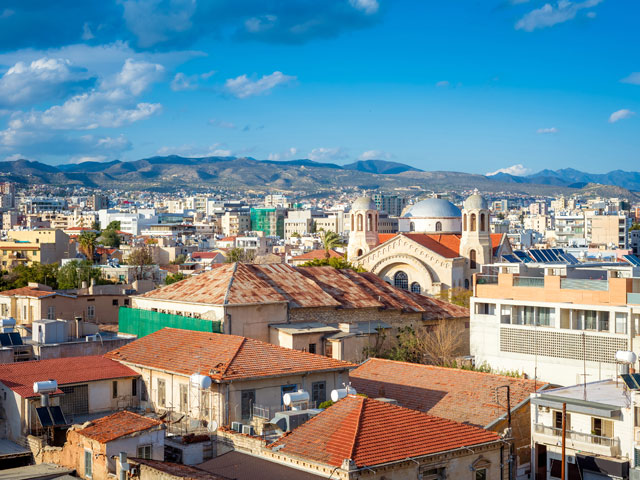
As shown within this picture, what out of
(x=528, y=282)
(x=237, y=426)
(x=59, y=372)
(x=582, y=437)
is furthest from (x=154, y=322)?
(x=582, y=437)

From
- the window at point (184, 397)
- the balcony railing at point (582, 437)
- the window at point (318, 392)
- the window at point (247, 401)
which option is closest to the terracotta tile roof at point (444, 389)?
the balcony railing at point (582, 437)

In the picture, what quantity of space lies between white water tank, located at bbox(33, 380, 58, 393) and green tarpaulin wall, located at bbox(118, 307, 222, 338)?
10256mm

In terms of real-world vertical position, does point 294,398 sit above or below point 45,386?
below

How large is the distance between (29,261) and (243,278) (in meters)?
63.1

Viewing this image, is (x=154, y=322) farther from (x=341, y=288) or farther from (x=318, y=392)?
(x=318, y=392)

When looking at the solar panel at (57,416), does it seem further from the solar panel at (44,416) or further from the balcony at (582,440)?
the balcony at (582,440)

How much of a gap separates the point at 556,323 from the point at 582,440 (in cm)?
1071

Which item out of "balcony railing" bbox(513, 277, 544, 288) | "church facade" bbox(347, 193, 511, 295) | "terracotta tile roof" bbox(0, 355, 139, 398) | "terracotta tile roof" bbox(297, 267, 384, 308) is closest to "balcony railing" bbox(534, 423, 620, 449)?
"terracotta tile roof" bbox(0, 355, 139, 398)

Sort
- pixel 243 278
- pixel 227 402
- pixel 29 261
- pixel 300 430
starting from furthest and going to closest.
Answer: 1. pixel 29 261
2. pixel 243 278
3. pixel 227 402
4. pixel 300 430

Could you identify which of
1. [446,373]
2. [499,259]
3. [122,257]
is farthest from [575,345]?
[122,257]

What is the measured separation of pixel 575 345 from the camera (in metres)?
30.7

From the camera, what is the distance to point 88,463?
648 inches

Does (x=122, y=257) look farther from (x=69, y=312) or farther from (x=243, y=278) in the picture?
(x=243, y=278)

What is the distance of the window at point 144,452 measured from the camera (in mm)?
16644
